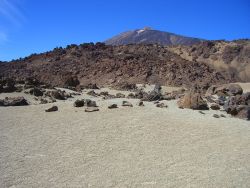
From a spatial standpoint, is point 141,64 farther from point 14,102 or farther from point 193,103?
point 14,102

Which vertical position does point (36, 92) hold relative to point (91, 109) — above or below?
above

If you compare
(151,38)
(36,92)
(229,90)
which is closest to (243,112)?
(229,90)

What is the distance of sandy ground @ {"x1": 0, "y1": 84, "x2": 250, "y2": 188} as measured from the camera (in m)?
7.21

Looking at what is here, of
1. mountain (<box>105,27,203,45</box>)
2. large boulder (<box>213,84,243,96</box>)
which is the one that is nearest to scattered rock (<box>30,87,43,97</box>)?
large boulder (<box>213,84,243,96</box>)

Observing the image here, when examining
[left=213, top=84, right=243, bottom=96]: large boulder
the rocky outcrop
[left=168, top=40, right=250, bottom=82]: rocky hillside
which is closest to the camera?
the rocky outcrop

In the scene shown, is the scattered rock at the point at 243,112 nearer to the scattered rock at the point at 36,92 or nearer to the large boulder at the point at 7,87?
the scattered rock at the point at 36,92

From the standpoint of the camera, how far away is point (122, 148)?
367 inches

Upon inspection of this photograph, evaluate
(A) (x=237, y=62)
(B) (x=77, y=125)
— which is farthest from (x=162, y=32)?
(B) (x=77, y=125)

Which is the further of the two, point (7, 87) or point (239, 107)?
point (7, 87)

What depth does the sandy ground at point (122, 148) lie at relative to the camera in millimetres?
7207

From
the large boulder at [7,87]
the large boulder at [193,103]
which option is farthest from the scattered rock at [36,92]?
the large boulder at [193,103]

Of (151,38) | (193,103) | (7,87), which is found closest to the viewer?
(193,103)

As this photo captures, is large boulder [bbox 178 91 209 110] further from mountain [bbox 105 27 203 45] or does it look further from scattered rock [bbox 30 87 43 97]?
mountain [bbox 105 27 203 45]

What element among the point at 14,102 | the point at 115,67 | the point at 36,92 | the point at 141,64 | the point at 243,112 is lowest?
the point at 243,112
